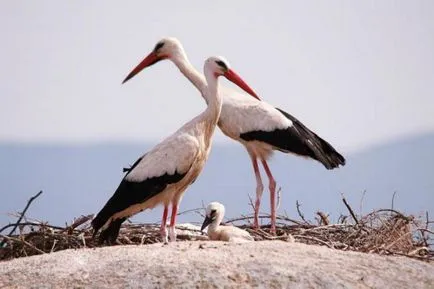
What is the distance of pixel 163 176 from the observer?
7.66 m

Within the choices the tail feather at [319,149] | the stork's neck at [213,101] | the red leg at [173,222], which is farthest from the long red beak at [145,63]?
the red leg at [173,222]

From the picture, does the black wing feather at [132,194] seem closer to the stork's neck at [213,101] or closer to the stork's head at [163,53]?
the stork's neck at [213,101]

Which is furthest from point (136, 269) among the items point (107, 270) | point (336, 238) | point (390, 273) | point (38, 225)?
point (336, 238)

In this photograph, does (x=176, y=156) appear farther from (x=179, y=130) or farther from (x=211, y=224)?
(x=211, y=224)

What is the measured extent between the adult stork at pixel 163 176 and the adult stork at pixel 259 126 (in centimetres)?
174

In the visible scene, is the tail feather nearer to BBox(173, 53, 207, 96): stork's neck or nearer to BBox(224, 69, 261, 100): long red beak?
BBox(173, 53, 207, 96): stork's neck

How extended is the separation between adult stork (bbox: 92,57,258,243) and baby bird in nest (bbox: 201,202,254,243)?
0.37 meters

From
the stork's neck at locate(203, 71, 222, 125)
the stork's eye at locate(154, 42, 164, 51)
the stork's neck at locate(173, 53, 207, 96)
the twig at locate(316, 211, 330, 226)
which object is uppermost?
the stork's eye at locate(154, 42, 164, 51)

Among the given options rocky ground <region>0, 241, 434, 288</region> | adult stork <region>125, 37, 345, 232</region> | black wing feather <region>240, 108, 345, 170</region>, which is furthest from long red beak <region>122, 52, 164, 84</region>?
rocky ground <region>0, 241, 434, 288</region>

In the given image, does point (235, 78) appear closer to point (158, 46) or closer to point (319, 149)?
point (158, 46)

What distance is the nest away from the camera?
755 centimetres

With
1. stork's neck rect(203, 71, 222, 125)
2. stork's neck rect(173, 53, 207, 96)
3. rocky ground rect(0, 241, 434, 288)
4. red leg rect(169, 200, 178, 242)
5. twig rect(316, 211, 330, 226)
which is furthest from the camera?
stork's neck rect(173, 53, 207, 96)

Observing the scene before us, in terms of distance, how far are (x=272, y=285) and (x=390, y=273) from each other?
889mm

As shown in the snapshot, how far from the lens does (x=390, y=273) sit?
5949 millimetres
